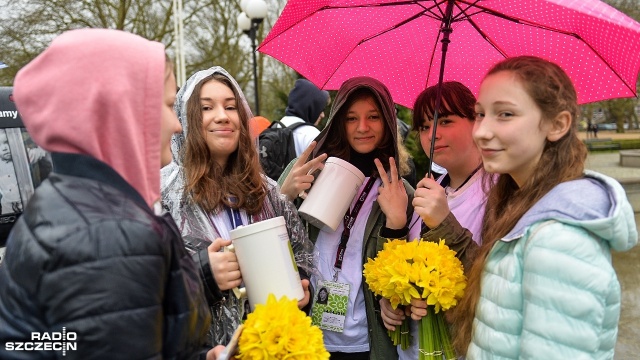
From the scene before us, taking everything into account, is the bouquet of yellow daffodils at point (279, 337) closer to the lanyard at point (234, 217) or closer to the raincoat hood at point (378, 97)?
the lanyard at point (234, 217)

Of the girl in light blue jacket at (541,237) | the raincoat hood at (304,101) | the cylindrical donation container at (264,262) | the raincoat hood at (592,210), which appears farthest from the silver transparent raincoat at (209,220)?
the raincoat hood at (304,101)

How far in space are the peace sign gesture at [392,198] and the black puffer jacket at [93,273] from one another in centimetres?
126

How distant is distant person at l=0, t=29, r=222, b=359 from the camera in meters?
1.03

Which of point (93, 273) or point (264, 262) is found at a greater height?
point (93, 273)

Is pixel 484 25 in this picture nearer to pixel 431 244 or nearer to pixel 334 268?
pixel 431 244

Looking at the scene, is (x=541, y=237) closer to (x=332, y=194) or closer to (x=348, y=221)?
(x=332, y=194)

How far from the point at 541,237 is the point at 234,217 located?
124cm

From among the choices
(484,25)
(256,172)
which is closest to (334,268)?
(256,172)

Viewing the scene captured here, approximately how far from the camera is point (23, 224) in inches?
44.0

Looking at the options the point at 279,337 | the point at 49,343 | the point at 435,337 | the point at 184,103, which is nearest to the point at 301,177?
the point at 184,103

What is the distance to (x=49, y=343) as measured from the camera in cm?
104

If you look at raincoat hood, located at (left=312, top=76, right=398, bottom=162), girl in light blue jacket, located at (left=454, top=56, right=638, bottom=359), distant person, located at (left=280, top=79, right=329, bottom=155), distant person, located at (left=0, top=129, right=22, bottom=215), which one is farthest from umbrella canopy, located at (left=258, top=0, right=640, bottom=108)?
distant person, located at (left=0, top=129, right=22, bottom=215)

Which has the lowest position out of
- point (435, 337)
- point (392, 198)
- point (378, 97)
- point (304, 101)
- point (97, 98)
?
point (435, 337)

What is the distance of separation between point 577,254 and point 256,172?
4.52 ft
